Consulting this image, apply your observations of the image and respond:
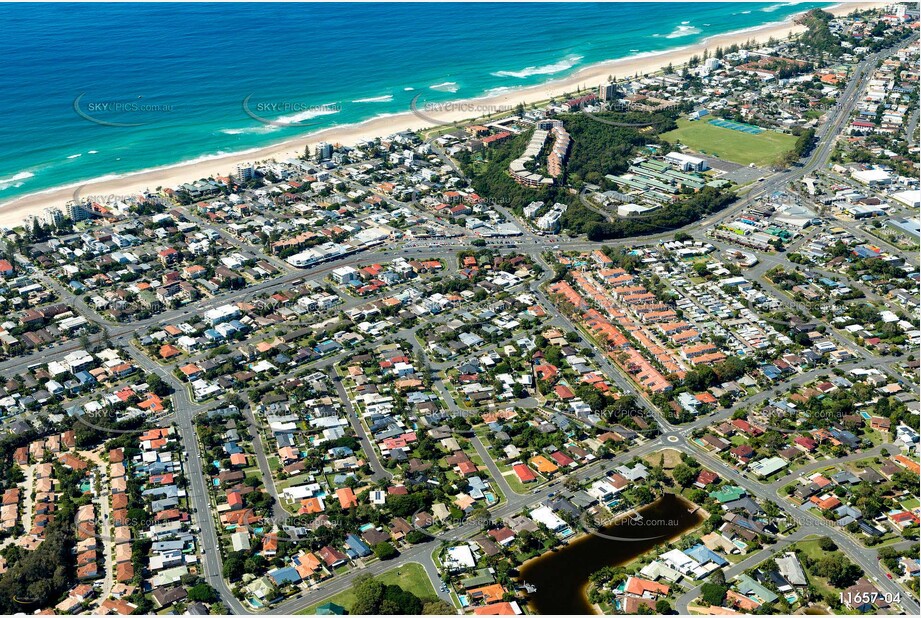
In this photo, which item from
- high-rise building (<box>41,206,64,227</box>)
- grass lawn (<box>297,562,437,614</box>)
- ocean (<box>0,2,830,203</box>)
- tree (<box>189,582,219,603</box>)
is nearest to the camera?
tree (<box>189,582,219,603</box>)

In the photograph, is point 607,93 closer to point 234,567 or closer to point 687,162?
point 687,162

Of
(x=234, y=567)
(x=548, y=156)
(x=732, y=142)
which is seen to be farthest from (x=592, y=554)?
(x=732, y=142)

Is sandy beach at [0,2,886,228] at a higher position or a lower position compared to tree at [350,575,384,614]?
higher

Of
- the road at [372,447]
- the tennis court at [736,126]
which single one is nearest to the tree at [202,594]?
the road at [372,447]

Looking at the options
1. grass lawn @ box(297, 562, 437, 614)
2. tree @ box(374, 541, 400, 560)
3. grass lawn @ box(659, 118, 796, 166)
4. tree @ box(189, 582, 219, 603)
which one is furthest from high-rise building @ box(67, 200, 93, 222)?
grass lawn @ box(659, 118, 796, 166)

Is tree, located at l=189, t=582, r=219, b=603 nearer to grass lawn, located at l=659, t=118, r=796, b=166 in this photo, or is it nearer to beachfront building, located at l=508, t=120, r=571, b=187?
beachfront building, located at l=508, t=120, r=571, b=187

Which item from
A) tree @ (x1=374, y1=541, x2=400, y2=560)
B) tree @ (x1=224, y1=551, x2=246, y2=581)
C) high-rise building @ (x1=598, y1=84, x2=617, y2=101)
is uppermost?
high-rise building @ (x1=598, y1=84, x2=617, y2=101)

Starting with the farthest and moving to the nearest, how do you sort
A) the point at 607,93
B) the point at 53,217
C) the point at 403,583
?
1. the point at 607,93
2. the point at 53,217
3. the point at 403,583
